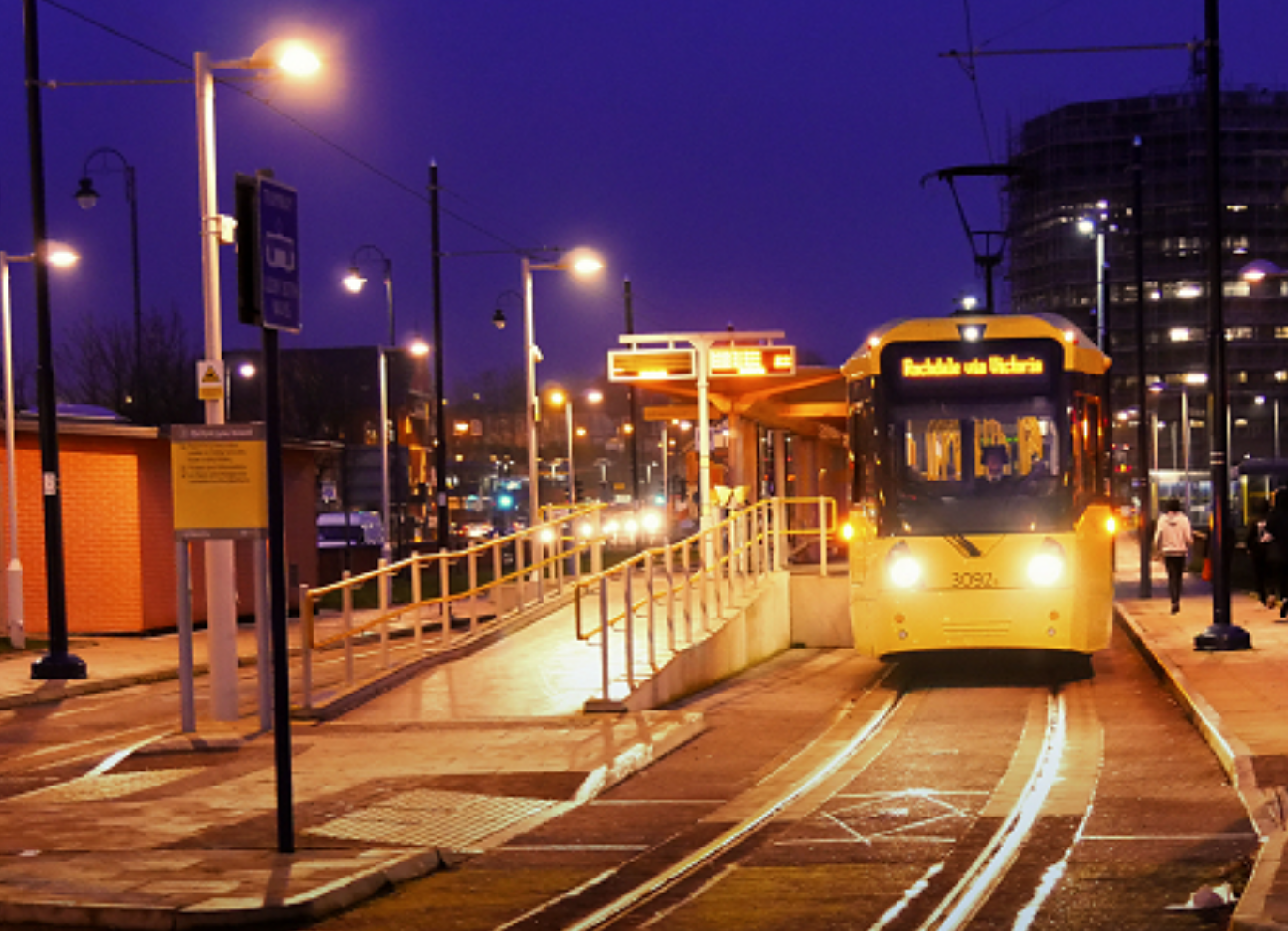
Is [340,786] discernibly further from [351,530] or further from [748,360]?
[351,530]

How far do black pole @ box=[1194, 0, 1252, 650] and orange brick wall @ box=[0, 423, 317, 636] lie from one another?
15759 mm

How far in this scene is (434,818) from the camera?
10.5 metres

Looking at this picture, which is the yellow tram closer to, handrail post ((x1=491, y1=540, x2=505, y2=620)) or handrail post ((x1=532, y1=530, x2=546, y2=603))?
handrail post ((x1=491, y1=540, x2=505, y2=620))

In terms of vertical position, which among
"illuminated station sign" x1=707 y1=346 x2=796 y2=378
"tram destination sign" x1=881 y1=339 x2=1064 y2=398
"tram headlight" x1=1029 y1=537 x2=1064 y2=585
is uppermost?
"illuminated station sign" x1=707 y1=346 x2=796 y2=378

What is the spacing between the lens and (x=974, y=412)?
18.3m

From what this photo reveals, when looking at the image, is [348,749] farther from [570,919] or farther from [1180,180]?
[1180,180]

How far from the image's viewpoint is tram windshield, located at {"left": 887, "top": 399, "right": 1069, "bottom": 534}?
17.9 meters

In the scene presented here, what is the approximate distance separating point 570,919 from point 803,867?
1.63 meters

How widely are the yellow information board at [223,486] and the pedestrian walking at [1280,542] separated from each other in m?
15.3

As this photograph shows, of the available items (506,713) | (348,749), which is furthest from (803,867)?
(506,713)

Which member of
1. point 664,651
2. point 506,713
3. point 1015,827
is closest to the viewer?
point 1015,827

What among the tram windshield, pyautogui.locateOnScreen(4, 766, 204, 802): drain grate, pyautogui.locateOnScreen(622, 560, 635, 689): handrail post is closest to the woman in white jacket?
the tram windshield

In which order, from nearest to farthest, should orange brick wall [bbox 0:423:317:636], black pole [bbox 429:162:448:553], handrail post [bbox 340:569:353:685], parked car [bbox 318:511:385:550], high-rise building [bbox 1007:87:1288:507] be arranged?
handrail post [bbox 340:569:353:685]
orange brick wall [bbox 0:423:317:636]
black pole [bbox 429:162:448:553]
parked car [bbox 318:511:385:550]
high-rise building [bbox 1007:87:1288:507]

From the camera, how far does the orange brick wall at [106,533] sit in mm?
29625
